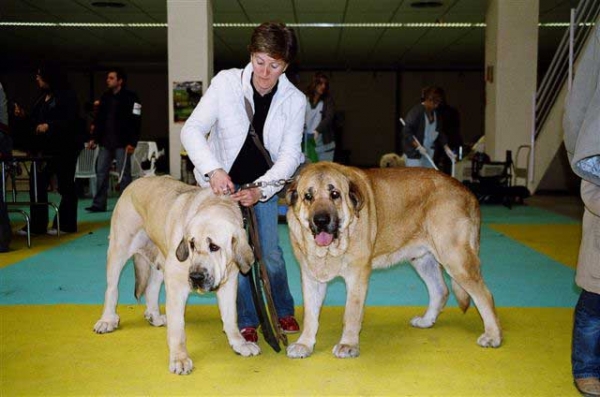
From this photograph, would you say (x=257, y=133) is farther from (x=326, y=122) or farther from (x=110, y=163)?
(x=110, y=163)

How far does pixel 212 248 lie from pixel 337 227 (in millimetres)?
702

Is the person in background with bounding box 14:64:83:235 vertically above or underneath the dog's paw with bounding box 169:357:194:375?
above

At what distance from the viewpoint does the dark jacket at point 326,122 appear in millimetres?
9203

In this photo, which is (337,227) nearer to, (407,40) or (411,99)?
(407,40)

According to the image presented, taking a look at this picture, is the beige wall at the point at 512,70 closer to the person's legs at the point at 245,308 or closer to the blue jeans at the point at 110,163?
the blue jeans at the point at 110,163

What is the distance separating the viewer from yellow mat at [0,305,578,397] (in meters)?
3.01

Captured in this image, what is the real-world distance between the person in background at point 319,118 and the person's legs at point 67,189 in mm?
3315

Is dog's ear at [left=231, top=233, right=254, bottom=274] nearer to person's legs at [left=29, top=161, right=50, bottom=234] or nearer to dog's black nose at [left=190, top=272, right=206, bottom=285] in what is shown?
dog's black nose at [left=190, top=272, right=206, bottom=285]

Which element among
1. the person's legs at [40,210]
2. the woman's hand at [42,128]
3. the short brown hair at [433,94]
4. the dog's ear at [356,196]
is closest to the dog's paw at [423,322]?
the dog's ear at [356,196]

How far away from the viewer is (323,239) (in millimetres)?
3326

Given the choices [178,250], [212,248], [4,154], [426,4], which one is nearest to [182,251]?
[178,250]

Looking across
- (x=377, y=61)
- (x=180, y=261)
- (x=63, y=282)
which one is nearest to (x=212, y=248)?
(x=180, y=261)

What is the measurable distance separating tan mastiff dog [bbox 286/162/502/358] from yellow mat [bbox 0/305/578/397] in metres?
0.19

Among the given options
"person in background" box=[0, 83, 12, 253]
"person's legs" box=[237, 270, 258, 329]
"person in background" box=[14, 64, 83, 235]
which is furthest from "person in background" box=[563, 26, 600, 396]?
"person in background" box=[14, 64, 83, 235]
